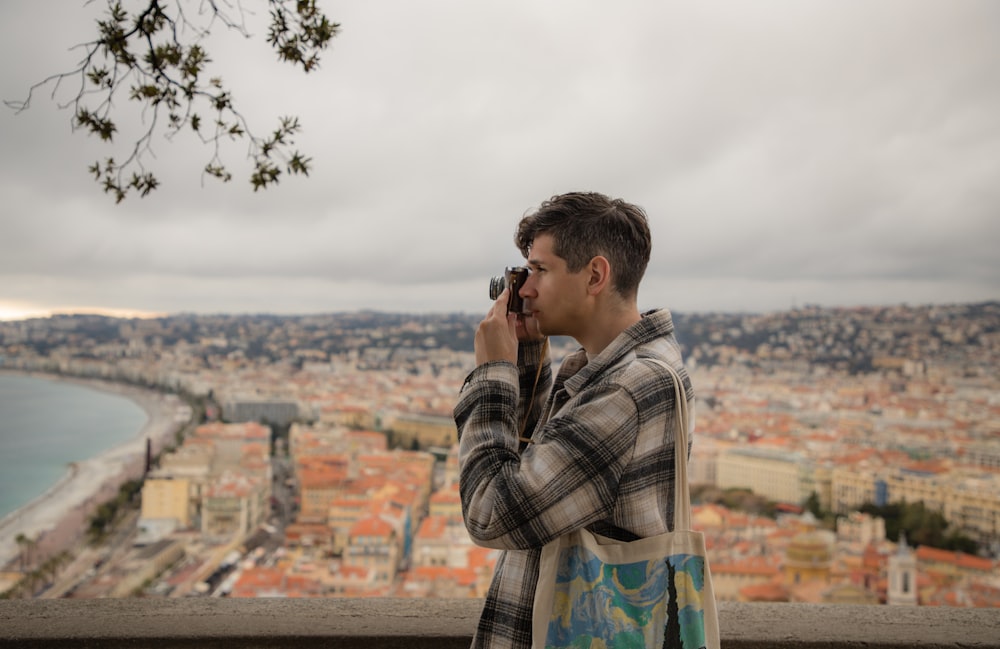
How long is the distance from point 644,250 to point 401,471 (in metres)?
31.9

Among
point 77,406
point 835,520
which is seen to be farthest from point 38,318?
point 835,520

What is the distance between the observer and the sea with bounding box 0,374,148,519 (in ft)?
78.5

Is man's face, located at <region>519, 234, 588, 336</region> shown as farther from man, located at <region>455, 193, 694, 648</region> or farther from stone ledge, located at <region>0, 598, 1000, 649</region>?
stone ledge, located at <region>0, 598, 1000, 649</region>

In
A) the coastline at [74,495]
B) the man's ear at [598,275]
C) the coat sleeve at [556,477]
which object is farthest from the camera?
the coastline at [74,495]

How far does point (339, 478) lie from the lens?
30.3 m

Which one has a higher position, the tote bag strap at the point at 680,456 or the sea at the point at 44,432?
the tote bag strap at the point at 680,456

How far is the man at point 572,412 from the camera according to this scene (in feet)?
2.74

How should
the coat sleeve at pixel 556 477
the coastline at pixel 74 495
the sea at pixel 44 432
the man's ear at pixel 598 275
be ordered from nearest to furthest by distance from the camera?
the coat sleeve at pixel 556 477, the man's ear at pixel 598 275, the coastline at pixel 74 495, the sea at pixel 44 432

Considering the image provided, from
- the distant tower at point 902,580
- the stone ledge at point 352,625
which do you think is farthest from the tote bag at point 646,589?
the distant tower at point 902,580

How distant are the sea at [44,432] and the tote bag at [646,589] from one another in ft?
86.5

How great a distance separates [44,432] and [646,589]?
31.2 metres

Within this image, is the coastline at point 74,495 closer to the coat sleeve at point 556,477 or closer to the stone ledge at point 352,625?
the stone ledge at point 352,625

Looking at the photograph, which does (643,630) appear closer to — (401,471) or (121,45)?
(121,45)

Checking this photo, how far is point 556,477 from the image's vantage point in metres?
0.83
